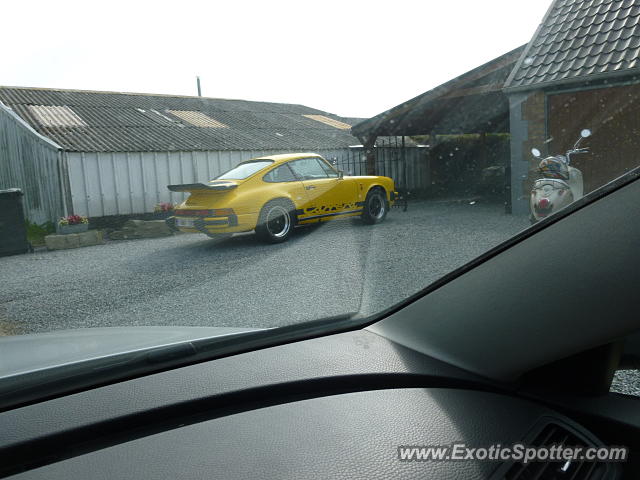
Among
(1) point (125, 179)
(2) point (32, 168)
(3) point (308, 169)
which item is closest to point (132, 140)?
(1) point (125, 179)

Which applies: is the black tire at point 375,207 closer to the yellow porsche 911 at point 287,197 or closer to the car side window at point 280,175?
the yellow porsche 911 at point 287,197

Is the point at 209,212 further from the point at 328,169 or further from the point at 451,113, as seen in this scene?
the point at 451,113

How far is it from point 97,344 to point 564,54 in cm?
201

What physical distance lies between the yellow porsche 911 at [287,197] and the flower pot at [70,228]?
52.4 inches

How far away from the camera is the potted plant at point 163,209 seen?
10.3 feet

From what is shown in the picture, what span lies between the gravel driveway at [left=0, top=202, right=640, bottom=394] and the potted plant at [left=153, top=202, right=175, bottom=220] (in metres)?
0.20

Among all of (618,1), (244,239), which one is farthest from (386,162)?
(618,1)

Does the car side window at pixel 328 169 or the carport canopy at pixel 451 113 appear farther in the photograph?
the car side window at pixel 328 169

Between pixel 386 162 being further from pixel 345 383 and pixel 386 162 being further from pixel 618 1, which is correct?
pixel 345 383

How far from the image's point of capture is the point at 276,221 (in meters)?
4.89

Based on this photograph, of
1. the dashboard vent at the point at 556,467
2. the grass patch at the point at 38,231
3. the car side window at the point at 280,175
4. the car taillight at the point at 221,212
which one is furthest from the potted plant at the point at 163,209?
the dashboard vent at the point at 556,467

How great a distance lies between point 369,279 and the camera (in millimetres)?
3008

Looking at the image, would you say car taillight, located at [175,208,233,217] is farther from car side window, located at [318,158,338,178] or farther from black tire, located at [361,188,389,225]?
black tire, located at [361,188,389,225]

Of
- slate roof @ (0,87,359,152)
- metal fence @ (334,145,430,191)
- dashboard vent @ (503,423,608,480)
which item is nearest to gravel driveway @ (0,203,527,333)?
metal fence @ (334,145,430,191)
